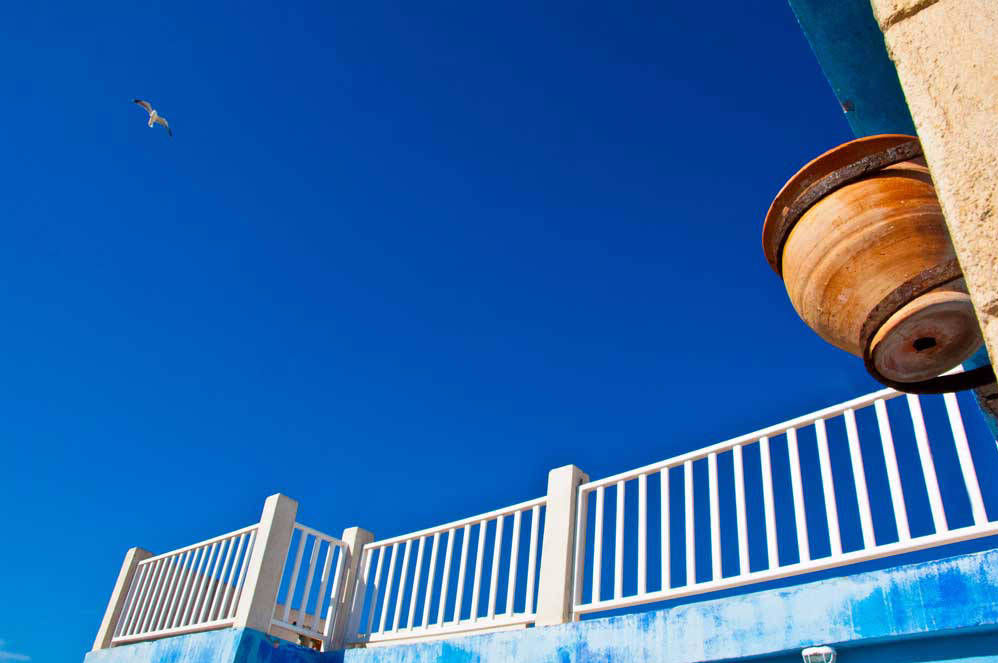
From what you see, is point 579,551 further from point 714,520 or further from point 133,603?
point 133,603

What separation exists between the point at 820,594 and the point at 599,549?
1429 mm

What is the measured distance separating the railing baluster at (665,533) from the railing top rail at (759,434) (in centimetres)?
8

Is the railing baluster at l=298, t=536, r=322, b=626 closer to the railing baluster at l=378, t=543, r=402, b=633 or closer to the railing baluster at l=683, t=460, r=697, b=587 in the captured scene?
the railing baluster at l=378, t=543, r=402, b=633

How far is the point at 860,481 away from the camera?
10.8ft

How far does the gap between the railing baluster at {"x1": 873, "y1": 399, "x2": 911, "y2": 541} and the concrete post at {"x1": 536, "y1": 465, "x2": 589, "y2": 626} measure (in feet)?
6.48

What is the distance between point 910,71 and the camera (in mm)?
1177

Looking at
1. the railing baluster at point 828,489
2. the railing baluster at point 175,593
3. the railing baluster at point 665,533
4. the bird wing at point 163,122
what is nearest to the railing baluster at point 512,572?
the railing baluster at point 665,533

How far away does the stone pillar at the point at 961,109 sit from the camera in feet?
3.23

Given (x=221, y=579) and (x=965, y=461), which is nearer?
(x=965, y=461)

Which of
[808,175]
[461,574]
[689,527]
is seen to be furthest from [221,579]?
[808,175]

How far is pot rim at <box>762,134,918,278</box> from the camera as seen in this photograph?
138 cm

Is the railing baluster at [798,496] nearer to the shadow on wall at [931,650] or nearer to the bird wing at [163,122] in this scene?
the shadow on wall at [931,650]

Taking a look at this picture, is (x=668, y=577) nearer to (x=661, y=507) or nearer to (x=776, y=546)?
(x=661, y=507)

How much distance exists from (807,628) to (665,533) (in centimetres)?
92
